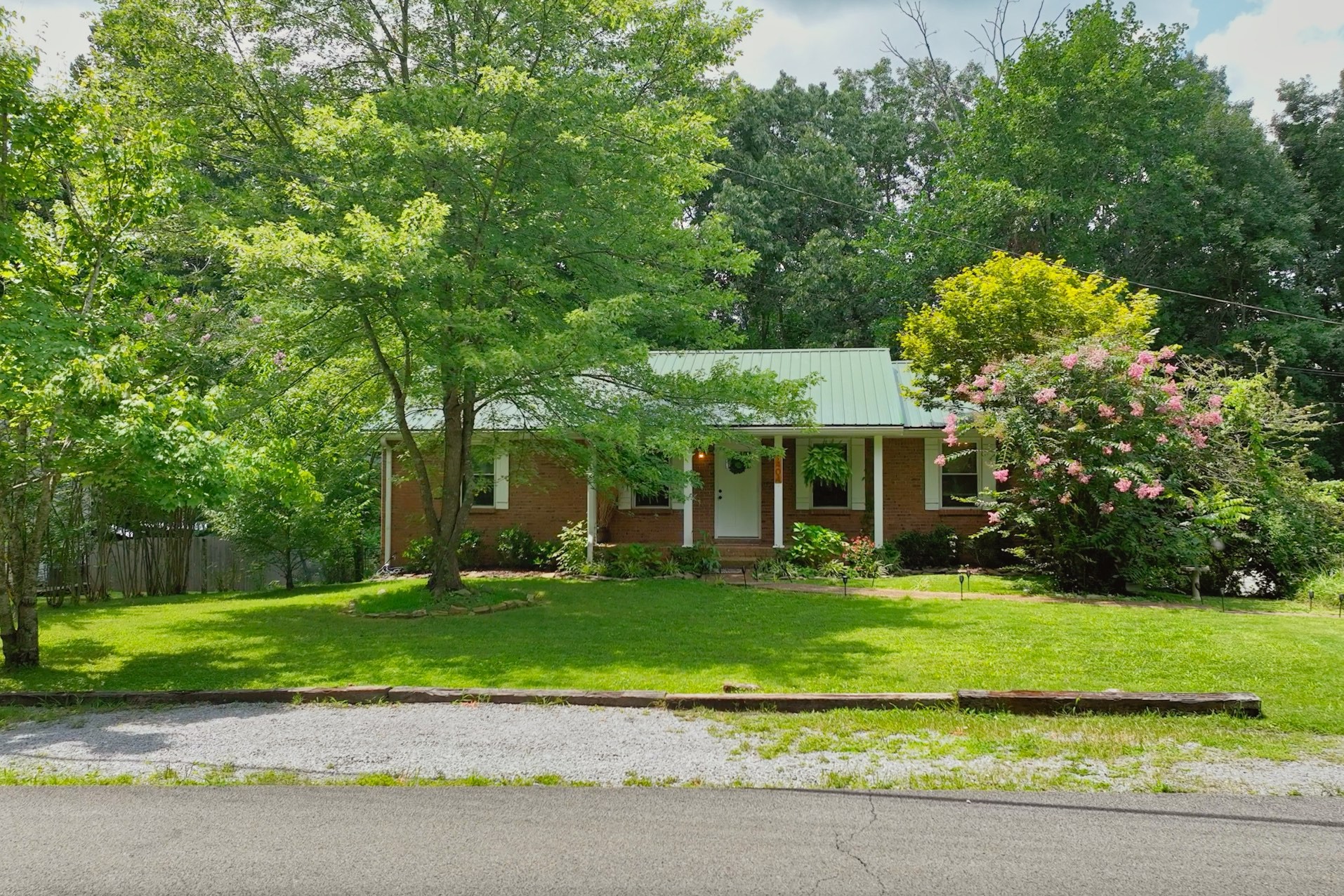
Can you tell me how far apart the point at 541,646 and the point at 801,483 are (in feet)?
32.0

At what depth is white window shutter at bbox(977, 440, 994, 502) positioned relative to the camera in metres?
17.5

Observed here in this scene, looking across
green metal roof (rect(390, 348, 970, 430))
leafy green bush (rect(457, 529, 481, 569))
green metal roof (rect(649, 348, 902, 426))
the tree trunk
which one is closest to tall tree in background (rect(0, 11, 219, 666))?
the tree trunk

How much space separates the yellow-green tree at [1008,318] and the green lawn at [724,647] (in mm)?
5678

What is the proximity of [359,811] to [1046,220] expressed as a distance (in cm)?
2712

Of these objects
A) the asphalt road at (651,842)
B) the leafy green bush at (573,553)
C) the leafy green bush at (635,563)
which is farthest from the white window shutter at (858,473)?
the asphalt road at (651,842)

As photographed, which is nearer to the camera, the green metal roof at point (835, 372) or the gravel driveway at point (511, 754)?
the gravel driveway at point (511, 754)

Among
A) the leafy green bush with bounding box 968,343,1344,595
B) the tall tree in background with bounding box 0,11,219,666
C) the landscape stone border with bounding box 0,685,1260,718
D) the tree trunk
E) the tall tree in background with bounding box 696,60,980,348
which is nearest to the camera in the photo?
the landscape stone border with bounding box 0,685,1260,718

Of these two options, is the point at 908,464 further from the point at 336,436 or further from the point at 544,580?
the point at 336,436

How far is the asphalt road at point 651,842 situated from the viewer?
389 centimetres

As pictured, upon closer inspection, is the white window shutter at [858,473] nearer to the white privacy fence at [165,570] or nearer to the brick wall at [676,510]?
the brick wall at [676,510]

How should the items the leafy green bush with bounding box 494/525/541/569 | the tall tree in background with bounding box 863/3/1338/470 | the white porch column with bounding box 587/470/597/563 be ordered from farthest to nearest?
the tall tree in background with bounding box 863/3/1338/470 < the leafy green bush with bounding box 494/525/541/569 < the white porch column with bounding box 587/470/597/563

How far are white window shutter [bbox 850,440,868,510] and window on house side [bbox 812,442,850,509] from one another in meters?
0.10

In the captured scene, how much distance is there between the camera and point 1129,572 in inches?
527

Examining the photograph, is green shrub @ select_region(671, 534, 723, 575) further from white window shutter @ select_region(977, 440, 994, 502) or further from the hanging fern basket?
white window shutter @ select_region(977, 440, 994, 502)
